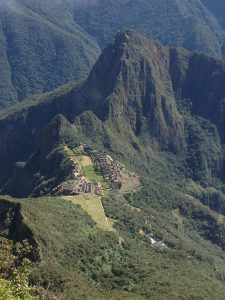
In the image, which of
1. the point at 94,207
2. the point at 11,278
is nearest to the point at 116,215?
the point at 94,207

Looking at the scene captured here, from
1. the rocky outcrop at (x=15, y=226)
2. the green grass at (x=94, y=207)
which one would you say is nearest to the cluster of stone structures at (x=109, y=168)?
the green grass at (x=94, y=207)

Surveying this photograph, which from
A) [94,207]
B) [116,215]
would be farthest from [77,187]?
[116,215]

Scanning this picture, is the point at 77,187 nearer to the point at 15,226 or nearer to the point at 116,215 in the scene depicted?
the point at 116,215

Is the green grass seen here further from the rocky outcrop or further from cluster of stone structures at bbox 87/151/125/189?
the rocky outcrop

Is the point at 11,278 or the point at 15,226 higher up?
the point at 11,278

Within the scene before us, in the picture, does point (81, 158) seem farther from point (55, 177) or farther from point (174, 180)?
point (174, 180)

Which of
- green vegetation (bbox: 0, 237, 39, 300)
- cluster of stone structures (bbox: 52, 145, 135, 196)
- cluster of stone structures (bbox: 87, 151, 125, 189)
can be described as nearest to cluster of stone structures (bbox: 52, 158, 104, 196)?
cluster of stone structures (bbox: 52, 145, 135, 196)

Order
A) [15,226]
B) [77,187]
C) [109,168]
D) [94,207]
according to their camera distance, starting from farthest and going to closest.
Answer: [109,168] → [77,187] → [94,207] → [15,226]

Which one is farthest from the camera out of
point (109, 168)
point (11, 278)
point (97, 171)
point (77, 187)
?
point (109, 168)

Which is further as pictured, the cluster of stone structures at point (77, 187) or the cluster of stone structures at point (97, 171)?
the cluster of stone structures at point (97, 171)

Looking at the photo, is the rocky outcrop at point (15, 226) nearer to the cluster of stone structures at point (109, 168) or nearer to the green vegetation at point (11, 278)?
the green vegetation at point (11, 278)

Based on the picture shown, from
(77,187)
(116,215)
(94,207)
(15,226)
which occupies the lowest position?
(77,187)

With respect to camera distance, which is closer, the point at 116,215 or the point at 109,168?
the point at 116,215
